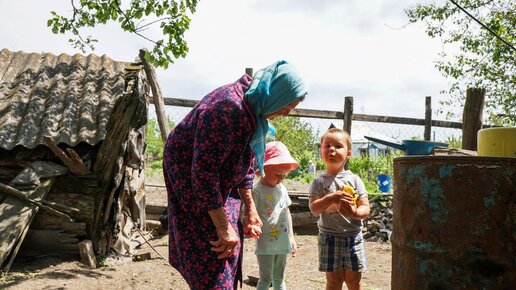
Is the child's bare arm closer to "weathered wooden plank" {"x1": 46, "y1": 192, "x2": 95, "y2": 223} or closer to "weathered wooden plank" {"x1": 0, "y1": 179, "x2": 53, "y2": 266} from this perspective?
"weathered wooden plank" {"x1": 46, "y1": 192, "x2": 95, "y2": 223}

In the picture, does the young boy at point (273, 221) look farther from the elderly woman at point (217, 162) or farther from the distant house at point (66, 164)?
the distant house at point (66, 164)

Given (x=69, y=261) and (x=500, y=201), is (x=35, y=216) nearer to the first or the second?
(x=69, y=261)

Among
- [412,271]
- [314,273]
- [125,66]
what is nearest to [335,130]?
[412,271]

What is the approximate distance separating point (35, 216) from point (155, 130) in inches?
779

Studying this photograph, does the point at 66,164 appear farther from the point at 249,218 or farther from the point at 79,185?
the point at 249,218

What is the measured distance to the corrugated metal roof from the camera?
4.68 metres

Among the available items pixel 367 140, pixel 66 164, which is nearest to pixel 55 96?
pixel 66 164

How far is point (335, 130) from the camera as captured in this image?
3.24 m

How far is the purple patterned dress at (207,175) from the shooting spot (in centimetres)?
178

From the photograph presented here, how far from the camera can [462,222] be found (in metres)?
1.80

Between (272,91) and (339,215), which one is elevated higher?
(272,91)

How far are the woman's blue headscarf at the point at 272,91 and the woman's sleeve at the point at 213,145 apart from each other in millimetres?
91

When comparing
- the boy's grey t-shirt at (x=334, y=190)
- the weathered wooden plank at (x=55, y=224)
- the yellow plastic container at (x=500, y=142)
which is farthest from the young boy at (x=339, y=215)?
the weathered wooden plank at (x=55, y=224)

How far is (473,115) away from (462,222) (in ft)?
11.8
